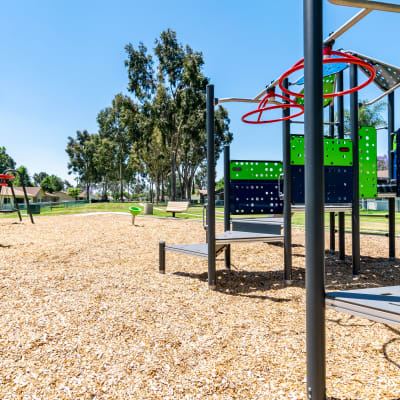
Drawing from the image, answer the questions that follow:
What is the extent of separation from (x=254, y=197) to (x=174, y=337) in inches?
122

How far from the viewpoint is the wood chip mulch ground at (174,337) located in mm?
1820

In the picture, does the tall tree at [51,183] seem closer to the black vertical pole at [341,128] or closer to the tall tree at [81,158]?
the tall tree at [81,158]

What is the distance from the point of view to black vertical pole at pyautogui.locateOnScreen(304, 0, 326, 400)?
1.40m

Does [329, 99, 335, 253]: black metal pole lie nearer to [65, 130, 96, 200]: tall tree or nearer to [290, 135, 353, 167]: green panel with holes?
[290, 135, 353, 167]: green panel with holes

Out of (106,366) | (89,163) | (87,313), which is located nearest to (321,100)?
(106,366)

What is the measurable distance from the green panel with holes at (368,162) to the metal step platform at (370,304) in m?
3.63

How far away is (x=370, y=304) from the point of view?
1.43 meters

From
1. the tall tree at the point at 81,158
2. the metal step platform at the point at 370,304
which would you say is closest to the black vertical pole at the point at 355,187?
the metal step platform at the point at 370,304

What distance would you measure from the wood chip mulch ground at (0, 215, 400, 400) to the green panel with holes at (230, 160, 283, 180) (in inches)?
59.9

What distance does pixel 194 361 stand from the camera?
209 centimetres

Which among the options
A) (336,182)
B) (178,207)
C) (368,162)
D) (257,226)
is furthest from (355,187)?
(178,207)

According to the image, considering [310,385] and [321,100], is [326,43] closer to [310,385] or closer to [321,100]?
[321,100]

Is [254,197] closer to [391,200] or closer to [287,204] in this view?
[287,204]

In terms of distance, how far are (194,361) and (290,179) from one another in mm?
2616
